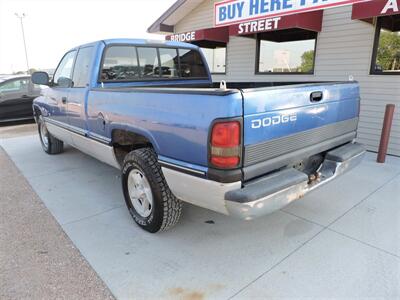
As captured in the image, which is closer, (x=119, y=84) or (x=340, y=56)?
(x=119, y=84)

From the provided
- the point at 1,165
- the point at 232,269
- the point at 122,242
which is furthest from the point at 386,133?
the point at 1,165

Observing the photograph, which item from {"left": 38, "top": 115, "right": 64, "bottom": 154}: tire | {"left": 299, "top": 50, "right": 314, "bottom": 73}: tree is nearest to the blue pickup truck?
{"left": 38, "top": 115, "right": 64, "bottom": 154}: tire

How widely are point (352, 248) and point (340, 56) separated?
4.80 metres

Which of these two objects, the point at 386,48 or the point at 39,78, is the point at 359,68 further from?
the point at 39,78

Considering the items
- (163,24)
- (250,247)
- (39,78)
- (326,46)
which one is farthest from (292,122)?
(163,24)

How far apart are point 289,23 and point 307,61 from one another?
132 centimetres

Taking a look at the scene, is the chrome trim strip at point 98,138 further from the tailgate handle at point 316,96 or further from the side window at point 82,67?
the tailgate handle at point 316,96

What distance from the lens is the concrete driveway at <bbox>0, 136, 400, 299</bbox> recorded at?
7.61 feet

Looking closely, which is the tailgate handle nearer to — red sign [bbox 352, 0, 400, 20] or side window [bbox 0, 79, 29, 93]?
red sign [bbox 352, 0, 400, 20]

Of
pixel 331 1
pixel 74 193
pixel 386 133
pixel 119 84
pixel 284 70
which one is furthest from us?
pixel 284 70

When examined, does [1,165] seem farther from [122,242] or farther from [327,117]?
[327,117]

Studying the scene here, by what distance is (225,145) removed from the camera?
6.90ft

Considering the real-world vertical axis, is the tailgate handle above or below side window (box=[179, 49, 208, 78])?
below

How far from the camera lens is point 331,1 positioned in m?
5.64
